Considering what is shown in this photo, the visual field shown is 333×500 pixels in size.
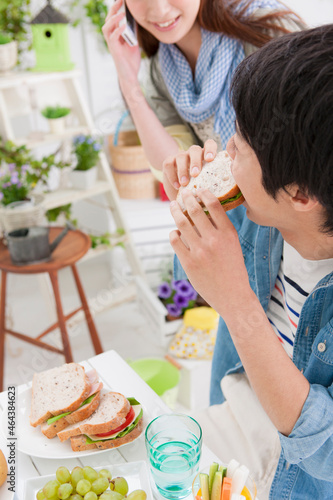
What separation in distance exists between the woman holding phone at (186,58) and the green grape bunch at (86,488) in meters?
1.05

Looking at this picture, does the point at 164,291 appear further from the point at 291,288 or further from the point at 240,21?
the point at 291,288

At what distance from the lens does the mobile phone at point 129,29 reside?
1.61 metres

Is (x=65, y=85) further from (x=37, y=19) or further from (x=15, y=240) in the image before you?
(x=15, y=240)

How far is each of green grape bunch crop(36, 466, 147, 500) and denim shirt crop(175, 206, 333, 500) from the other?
0.28 metres

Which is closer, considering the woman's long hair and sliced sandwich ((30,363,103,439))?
sliced sandwich ((30,363,103,439))

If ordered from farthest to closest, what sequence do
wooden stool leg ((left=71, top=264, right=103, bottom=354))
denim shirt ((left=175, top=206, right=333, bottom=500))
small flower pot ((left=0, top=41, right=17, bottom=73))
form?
small flower pot ((left=0, top=41, right=17, bottom=73))
wooden stool leg ((left=71, top=264, right=103, bottom=354))
denim shirt ((left=175, top=206, right=333, bottom=500))

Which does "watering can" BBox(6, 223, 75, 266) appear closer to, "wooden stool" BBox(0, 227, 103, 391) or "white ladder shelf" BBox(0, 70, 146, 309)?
"wooden stool" BBox(0, 227, 103, 391)

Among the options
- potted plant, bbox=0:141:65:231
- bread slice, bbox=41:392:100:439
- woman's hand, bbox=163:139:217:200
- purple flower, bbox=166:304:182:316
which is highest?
woman's hand, bbox=163:139:217:200

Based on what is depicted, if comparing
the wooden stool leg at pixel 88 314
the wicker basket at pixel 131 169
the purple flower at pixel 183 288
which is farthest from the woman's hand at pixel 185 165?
the wicker basket at pixel 131 169

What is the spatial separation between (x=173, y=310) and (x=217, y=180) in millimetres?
1546

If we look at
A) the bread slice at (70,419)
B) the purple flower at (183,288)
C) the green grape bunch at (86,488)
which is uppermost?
the green grape bunch at (86,488)

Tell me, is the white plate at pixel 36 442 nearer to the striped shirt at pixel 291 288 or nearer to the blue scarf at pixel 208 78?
the striped shirt at pixel 291 288

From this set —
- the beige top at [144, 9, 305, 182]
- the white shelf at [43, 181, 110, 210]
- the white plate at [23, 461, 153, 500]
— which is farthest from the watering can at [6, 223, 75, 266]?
the white plate at [23, 461, 153, 500]

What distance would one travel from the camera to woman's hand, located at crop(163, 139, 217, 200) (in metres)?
1.10
